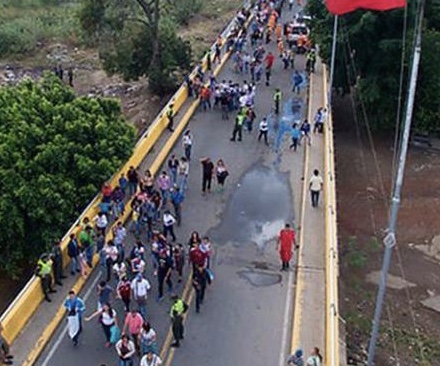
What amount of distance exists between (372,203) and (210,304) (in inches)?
488

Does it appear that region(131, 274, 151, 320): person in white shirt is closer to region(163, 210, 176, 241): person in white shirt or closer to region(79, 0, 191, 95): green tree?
region(163, 210, 176, 241): person in white shirt

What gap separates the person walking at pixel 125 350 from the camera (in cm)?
1492

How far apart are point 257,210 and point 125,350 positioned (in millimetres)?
9066

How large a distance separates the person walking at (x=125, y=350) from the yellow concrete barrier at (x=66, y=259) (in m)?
2.28

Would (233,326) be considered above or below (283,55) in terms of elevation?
below

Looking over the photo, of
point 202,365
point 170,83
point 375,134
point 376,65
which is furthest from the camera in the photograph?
point 170,83

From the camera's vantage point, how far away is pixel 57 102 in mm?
24469

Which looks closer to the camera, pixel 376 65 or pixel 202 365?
pixel 202 365

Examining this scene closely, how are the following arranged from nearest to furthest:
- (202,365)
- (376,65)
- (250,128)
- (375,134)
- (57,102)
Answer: (202,365), (57,102), (250,128), (376,65), (375,134)

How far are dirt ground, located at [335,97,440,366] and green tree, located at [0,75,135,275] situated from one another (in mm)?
8416

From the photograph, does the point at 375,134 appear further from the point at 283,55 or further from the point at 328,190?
the point at 328,190

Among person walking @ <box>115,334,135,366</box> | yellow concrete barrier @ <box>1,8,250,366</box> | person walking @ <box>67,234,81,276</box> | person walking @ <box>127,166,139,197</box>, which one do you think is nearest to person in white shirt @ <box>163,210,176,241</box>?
yellow concrete barrier @ <box>1,8,250,366</box>

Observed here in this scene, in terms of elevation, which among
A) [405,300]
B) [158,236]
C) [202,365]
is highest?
[158,236]

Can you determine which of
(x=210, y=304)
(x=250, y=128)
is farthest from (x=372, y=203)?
(x=210, y=304)
